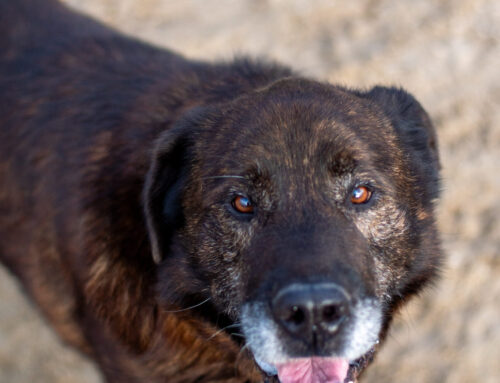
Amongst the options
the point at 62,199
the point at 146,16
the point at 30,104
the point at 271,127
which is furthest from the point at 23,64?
the point at 146,16

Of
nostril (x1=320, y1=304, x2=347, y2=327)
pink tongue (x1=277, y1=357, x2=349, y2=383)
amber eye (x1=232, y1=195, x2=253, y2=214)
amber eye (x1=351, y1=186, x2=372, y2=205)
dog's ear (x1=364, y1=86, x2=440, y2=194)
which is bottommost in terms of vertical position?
pink tongue (x1=277, y1=357, x2=349, y2=383)

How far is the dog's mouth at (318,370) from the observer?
2.97 m

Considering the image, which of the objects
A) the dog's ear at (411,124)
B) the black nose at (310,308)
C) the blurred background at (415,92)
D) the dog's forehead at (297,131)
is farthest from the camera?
the blurred background at (415,92)

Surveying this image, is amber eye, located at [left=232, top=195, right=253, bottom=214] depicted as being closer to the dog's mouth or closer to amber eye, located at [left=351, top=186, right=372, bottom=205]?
amber eye, located at [left=351, top=186, right=372, bottom=205]

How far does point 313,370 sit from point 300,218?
0.72 meters

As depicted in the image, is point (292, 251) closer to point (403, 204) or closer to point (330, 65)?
point (403, 204)

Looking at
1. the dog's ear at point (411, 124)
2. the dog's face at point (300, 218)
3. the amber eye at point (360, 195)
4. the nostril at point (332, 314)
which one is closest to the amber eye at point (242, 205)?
the dog's face at point (300, 218)

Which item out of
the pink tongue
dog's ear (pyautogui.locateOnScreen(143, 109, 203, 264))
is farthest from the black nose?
dog's ear (pyautogui.locateOnScreen(143, 109, 203, 264))

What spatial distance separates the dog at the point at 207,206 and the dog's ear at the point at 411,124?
0.03 ft

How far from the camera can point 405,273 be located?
10.3 feet

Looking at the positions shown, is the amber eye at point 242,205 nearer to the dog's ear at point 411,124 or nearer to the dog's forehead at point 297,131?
the dog's forehead at point 297,131

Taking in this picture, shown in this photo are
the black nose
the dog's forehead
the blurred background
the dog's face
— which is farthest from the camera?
the blurred background

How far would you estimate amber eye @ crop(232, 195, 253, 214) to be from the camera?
9.60 ft

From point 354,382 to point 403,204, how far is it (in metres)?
0.83
